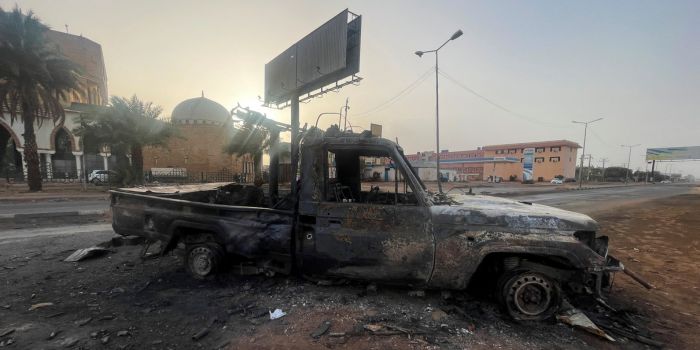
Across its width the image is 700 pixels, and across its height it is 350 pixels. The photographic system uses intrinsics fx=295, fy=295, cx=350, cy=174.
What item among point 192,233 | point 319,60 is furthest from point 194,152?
point 192,233

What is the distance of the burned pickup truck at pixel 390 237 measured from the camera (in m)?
3.15

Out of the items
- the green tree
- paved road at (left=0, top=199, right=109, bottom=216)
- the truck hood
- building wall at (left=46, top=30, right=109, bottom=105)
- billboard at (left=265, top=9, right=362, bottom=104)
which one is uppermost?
building wall at (left=46, top=30, right=109, bottom=105)

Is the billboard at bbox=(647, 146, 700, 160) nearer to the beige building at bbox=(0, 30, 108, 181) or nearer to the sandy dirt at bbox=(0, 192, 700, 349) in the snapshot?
the sandy dirt at bbox=(0, 192, 700, 349)

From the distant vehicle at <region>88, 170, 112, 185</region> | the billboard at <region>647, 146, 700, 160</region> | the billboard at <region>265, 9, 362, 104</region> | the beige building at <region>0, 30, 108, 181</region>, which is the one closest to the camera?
the billboard at <region>265, 9, 362, 104</region>

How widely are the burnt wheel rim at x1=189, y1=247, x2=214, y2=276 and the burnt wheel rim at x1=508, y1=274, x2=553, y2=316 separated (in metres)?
3.70

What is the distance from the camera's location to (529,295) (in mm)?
3232

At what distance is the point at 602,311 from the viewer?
3.53 metres

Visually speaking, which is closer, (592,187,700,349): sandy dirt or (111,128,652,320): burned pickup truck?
(111,128,652,320): burned pickup truck

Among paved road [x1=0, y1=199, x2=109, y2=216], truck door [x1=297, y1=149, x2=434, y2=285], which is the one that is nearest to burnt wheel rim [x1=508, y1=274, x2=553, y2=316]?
truck door [x1=297, y1=149, x2=434, y2=285]

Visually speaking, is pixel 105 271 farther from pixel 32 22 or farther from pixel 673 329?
pixel 32 22

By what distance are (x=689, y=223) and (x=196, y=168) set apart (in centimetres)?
4462

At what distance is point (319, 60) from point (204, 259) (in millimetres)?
13084

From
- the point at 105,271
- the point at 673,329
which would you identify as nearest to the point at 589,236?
the point at 673,329

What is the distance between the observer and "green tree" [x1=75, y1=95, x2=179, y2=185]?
2111cm
